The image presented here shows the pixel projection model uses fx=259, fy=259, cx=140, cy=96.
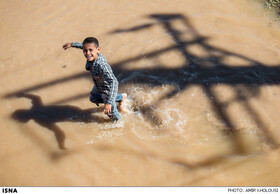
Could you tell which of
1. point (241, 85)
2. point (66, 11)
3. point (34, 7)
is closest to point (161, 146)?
point (241, 85)

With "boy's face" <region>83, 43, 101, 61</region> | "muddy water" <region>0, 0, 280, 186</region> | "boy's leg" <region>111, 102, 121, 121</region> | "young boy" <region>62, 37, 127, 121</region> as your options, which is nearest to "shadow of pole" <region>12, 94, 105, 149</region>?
"muddy water" <region>0, 0, 280, 186</region>

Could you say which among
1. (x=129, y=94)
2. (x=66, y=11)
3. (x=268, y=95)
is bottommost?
(x=268, y=95)

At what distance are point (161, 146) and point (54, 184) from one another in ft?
3.96

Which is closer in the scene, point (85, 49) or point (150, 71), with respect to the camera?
point (85, 49)

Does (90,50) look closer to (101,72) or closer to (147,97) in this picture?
(101,72)

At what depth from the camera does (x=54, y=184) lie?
269 cm

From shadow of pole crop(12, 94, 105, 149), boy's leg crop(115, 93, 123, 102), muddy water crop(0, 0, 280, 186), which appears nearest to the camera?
muddy water crop(0, 0, 280, 186)

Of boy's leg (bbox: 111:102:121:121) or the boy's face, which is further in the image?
boy's leg (bbox: 111:102:121:121)

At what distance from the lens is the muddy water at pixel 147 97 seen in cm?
275

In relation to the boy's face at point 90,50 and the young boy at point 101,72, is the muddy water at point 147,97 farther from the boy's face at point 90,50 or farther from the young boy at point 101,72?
the boy's face at point 90,50

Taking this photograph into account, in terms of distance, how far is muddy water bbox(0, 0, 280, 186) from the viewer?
2.75m

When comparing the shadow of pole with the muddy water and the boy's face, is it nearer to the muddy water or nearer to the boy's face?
the muddy water

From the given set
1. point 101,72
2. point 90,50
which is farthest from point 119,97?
point 90,50

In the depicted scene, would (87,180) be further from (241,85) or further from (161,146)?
(241,85)
